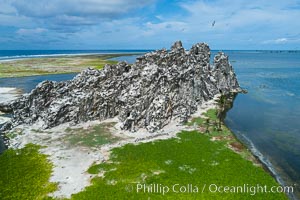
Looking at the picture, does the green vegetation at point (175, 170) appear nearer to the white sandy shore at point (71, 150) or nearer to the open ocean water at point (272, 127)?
the white sandy shore at point (71, 150)

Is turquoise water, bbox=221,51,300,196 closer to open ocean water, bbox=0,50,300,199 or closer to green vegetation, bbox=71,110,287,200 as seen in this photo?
open ocean water, bbox=0,50,300,199

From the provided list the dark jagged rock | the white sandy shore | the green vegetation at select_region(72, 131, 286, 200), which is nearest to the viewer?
the green vegetation at select_region(72, 131, 286, 200)

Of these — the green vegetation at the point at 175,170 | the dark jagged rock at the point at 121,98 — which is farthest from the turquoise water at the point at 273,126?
the dark jagged rock at the point at 121,98

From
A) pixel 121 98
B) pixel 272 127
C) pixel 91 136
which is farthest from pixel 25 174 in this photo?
pixel 272 127

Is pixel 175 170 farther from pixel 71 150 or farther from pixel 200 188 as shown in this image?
pixel 71 150

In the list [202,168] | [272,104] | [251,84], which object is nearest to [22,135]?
[202,168]

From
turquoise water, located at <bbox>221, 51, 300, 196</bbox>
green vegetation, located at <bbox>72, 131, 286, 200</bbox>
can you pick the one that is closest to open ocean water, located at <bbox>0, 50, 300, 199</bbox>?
turquoise water, located at <bbox>221, 51, 300, 196</bbox>
